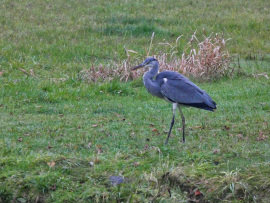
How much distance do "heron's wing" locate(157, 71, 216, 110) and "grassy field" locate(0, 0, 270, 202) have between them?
0.55 meters

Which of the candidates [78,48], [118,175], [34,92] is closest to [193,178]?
[118,175]

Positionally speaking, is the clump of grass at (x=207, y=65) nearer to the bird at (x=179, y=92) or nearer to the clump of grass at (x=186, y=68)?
the clump of grass at (x=186, y=68)

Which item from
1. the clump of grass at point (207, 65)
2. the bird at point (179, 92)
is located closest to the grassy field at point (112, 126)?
the clump of grass at point (207, 65)

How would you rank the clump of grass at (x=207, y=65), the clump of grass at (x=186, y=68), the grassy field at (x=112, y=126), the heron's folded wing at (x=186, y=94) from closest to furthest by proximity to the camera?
the grassy field at (x=112, y=126) → the heron's folded wing at (x=186, y=94) → the clump of grass at (x=186, y=68) → the clump of grass at (x=207, y=65)

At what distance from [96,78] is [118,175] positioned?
5556mm

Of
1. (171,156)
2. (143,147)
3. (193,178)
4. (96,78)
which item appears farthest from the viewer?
(96,78)

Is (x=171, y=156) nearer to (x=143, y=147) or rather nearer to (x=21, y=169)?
(x=143, y=147)

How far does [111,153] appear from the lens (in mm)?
6969

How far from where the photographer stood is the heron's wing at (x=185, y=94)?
307 inches

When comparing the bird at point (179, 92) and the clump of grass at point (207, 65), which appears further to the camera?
the clump of grass at point (207, 65)

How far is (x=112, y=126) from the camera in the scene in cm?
835

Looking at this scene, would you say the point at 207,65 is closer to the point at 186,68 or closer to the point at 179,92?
the point at 186,68

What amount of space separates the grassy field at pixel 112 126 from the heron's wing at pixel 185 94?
0.55 m

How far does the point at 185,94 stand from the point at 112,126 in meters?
1.37
